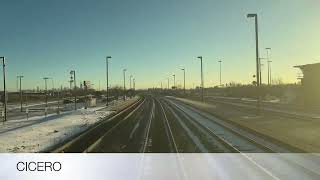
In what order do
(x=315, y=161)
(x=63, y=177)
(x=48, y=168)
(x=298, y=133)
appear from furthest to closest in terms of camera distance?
(x=298, y=133)
(x=315, y=161)
(x=48, y=168)
(x=63, y=177)

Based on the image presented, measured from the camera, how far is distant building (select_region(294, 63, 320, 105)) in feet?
193

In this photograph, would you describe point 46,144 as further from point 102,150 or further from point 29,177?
point 29,177

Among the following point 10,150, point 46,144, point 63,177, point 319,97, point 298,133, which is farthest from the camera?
point 319,97

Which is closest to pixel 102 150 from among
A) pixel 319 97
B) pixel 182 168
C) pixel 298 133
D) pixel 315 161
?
pixel 182 168

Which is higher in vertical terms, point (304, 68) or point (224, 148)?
point (304, 68)

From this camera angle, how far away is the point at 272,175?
13328 millimetres

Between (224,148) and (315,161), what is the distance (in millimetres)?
4866

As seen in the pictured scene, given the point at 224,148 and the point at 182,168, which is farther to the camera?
the point at 224,148

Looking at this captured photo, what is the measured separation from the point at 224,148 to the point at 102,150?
15.6ft

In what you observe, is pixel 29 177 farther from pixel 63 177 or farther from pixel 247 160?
pixel 247 160

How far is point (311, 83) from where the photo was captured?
59812 millimetres

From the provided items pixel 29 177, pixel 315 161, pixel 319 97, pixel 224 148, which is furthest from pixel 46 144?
pixel 319 97

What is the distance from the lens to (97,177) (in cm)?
1327

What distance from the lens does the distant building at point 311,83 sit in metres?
58.7
